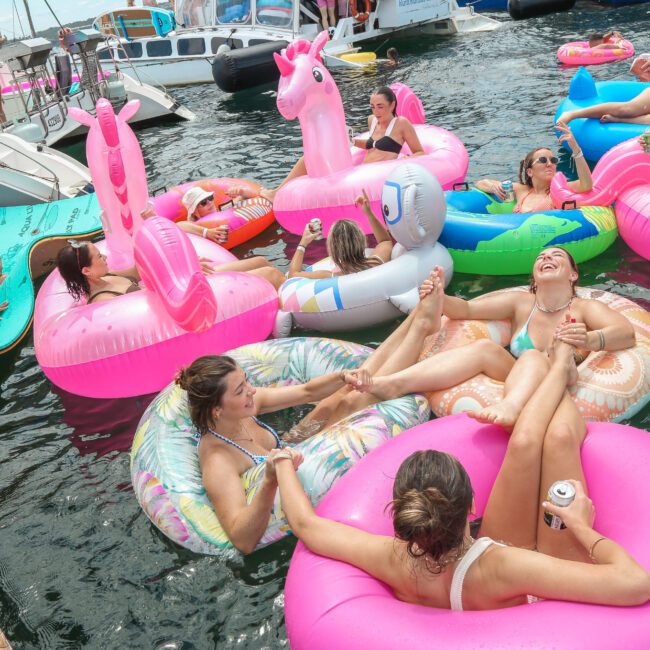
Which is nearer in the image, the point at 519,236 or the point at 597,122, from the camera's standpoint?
the point at 519,236

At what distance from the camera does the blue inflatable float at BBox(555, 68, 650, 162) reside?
6.94 m

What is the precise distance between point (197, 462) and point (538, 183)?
382cm

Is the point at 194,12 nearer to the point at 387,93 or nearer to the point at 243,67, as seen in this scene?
the point at 243,67

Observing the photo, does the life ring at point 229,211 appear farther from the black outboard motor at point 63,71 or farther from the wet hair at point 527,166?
the black outboard motor at point 63,71

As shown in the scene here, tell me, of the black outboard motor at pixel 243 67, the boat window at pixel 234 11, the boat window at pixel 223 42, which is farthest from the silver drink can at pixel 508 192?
the boat window at pixel 234 11

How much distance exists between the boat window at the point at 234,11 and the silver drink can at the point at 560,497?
636 inches

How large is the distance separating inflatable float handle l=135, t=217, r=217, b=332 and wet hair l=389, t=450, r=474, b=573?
250 centimetres

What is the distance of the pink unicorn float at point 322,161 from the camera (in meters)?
6.23

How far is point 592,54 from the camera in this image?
11.8 metres

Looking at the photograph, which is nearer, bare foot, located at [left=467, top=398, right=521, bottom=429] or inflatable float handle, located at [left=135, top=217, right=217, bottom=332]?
bare foot, located at [left=467, top=398, right=521, bottom=429]

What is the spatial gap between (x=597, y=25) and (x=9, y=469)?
15.9 m

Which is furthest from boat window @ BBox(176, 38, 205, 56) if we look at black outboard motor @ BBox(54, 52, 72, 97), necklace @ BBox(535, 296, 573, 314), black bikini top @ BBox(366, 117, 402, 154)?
necklace @ BBox(535, 296, 573, 314)

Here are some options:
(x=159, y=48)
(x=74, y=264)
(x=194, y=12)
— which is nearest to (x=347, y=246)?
(x=74, y=264)

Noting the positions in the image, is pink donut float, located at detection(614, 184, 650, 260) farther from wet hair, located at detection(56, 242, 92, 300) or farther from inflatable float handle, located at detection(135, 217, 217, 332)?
wet hair, located at detection(56, 242, 92, 300)
